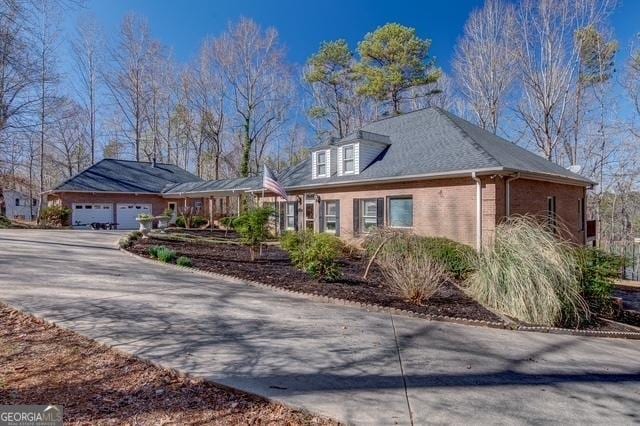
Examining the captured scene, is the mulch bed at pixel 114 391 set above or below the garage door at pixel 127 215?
below

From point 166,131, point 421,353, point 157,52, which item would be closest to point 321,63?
point 157,52

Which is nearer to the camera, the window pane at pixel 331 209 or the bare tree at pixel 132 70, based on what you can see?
the window pane at pixel 331 209

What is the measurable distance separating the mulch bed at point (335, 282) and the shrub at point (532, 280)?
0.45 meters

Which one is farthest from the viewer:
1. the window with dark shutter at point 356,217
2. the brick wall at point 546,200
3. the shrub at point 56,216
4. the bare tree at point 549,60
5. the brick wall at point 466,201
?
the shrub at point 56,216

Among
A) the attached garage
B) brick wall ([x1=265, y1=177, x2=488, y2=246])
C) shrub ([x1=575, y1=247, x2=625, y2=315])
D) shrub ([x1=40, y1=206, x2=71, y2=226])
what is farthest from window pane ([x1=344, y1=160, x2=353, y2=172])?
shrub ([x1=40, y1=206, x2=71, y2=226])

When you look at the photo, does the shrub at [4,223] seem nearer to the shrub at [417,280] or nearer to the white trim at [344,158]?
the white trim at [344,158]

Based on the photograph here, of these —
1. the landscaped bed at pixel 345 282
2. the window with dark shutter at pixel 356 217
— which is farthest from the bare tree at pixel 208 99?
the landscaped bed at pixel 345 282

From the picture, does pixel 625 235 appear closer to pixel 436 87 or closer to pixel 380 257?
pixel 436 87

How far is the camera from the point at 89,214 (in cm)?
2642

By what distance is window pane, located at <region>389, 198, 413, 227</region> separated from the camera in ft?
43.4

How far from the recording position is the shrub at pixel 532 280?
21.2ft

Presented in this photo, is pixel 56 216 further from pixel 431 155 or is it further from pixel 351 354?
pixel 351 354

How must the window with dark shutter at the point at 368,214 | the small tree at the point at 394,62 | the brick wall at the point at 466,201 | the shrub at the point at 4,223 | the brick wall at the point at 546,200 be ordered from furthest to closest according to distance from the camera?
the small tree at the point at 394,62 → the shrub at the point at 4,223 → the window with dark shutter at the point at 368,214 → the brick wall at the point at 546,200 → the brick wall at the point at 466,201

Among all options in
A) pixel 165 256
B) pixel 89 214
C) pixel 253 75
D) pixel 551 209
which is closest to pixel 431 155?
pixel 551 209
